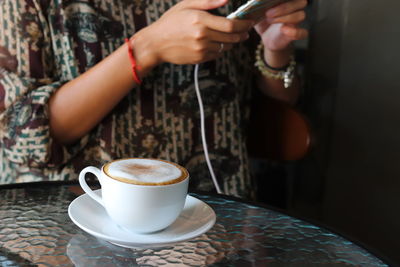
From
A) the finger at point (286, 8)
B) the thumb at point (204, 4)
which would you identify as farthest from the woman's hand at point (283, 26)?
the thumb at point (204, 4)

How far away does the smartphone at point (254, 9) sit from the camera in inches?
23.8

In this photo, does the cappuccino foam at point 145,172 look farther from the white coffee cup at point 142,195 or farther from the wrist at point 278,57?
the wrist at point 278,57

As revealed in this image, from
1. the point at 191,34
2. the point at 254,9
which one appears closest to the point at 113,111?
the point at 191,34

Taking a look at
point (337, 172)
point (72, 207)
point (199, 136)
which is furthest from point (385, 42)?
point (72, 207)

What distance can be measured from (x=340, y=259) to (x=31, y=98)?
54cm

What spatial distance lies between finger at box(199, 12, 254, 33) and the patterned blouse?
0.17m

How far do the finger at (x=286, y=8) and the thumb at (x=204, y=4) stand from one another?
0.10m

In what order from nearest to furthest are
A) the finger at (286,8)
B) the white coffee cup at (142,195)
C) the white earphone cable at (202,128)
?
1. the white coffee cup at (142,195)
2. the finger at (286,8)
3. the white earphone cable at (202,128)

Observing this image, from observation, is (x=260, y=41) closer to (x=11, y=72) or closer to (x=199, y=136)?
(x=199, y=136)

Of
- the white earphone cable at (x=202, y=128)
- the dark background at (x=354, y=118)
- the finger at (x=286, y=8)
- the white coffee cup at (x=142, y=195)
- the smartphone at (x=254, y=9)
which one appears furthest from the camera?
the dark background at (x=354, y=118)

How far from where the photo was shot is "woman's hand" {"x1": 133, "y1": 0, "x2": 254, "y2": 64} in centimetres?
68

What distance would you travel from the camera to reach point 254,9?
63cm

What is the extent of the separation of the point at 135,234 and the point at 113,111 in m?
0.40

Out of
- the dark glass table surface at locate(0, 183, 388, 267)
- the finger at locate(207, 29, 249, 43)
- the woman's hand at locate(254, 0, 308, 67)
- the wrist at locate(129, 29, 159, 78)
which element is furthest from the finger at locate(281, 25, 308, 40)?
the dark glass table surface at locate(0, 183, 388, 267)
